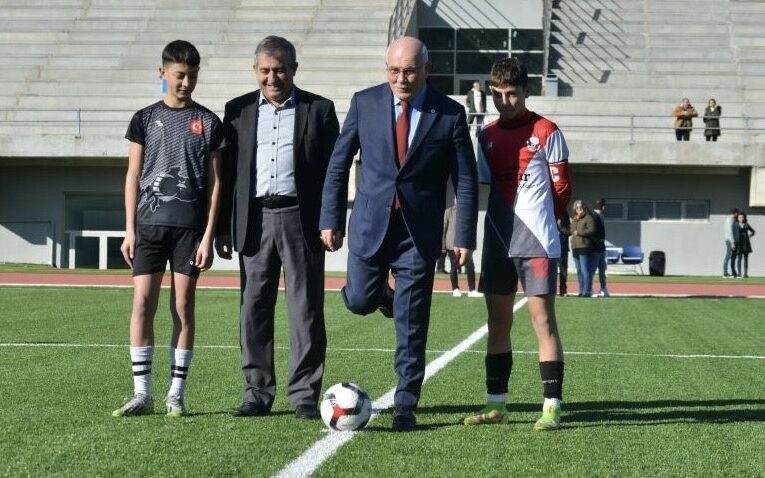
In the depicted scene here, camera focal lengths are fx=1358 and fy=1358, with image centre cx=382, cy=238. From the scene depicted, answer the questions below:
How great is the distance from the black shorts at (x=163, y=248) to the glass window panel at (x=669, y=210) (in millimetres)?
31208

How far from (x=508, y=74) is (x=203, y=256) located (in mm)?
1835

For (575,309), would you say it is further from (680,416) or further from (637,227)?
(637,227)

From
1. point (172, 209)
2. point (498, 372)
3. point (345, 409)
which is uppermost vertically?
point (172, 209)

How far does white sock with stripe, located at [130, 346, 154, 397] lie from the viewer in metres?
7.11

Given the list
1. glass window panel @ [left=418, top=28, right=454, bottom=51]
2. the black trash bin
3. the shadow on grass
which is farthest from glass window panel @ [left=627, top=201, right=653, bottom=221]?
the shadow on grass

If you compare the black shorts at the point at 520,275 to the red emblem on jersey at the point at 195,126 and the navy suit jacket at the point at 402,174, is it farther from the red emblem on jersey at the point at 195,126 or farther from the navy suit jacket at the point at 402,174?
the red emblem on jersey at the point at 195,126

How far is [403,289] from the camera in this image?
22.7 ft

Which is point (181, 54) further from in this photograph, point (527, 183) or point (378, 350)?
point (378, 350)

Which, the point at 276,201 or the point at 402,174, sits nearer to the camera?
the point at 402,174

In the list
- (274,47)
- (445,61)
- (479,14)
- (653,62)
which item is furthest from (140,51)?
(274,47)

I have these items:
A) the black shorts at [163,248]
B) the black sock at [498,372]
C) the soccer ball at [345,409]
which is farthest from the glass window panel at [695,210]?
the soccer ball at [345,409]

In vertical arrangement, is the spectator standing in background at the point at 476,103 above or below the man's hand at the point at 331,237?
above

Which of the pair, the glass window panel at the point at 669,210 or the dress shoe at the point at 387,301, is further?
the glass window panel at the point at 669,210

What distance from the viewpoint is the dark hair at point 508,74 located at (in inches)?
274
